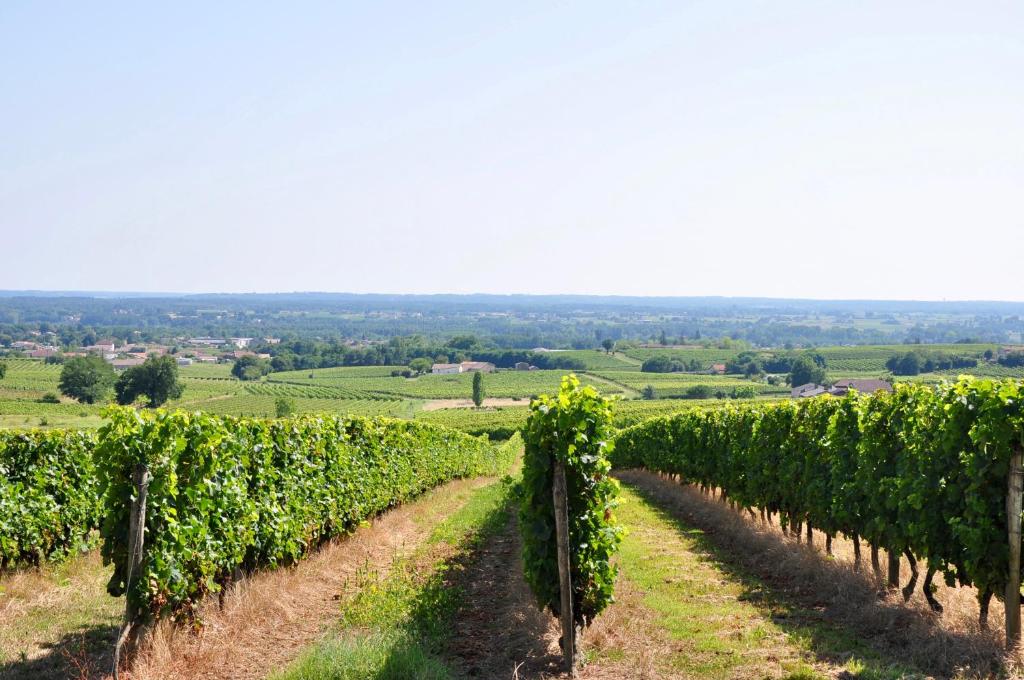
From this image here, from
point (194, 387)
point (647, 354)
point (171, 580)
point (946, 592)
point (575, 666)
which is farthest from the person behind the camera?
point (647, 354)

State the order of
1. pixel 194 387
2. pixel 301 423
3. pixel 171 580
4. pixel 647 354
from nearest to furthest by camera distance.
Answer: pixel 171 580 < pixel 301 423 < pixel 194 387 < pixel 647 354

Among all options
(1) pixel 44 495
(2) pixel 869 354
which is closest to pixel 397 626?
(1) pixel 44 495

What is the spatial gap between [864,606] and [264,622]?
752 centimetres

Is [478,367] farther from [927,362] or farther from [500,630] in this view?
[500,630]

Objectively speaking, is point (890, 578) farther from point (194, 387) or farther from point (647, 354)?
point (647, 354)

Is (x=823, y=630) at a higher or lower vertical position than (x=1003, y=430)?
lower

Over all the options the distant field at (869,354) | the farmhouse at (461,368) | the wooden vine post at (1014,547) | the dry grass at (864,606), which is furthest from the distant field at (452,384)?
the wooden vine post at (1014,547)

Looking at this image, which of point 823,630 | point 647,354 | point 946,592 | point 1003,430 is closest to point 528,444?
point 823,630

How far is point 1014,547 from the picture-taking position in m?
8.34

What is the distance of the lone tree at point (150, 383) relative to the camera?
103 m

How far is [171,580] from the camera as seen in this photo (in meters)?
8.83

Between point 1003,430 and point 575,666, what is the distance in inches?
203

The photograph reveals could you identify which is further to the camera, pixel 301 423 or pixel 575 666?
pixel 301 423

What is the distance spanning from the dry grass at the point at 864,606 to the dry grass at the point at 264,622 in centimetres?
592
